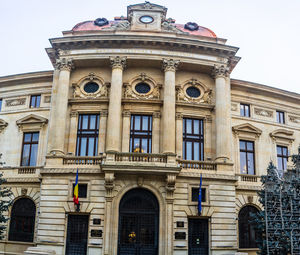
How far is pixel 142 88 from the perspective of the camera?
2962cm

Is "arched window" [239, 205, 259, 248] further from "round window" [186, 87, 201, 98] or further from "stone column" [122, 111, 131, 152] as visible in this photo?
"stone column" [122, 111, 131, 152]

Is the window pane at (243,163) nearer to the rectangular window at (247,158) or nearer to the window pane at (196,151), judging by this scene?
the rectangular window at (247,158)

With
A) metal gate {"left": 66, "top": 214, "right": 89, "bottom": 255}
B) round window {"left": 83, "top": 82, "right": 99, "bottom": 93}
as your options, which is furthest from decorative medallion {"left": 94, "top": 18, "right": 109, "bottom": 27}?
metal gate {"left": 66, "top": 214, "right": 89, "bottom": 255}

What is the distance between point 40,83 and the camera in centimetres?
3194

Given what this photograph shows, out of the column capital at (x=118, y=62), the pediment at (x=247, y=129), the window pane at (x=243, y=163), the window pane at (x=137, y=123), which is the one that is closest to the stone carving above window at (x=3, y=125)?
the column capital at (x=118, y=62)

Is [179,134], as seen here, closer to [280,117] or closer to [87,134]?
Answer: [87,134]

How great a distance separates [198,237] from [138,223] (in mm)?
4436

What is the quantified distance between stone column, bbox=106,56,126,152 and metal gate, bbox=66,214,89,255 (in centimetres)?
537

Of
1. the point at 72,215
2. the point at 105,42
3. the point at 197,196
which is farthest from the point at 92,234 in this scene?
the point at 105,42

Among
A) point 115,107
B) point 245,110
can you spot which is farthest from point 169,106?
point 245,110

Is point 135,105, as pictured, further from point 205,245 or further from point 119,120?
point 205,245

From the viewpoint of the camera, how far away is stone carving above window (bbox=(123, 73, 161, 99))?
29.1 m

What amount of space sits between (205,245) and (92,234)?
805 cm

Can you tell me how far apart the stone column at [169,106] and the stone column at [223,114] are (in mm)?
3583
